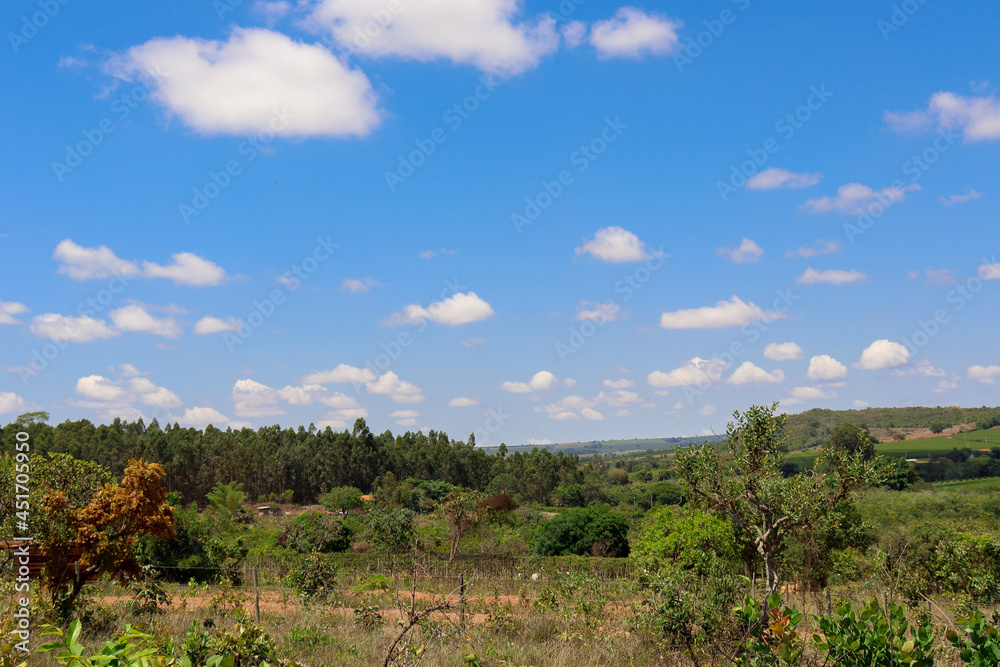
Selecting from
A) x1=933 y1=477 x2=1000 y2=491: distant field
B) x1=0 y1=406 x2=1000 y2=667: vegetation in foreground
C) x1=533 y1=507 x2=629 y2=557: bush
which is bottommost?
x1=933 y1=477 x2=1000 y2=491: distant field

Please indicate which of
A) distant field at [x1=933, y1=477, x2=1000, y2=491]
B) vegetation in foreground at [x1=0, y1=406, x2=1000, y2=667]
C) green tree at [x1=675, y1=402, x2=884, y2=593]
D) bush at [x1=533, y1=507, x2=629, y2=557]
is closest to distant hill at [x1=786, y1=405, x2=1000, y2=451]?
distant field at [x1=933, y1=477, x2=1000, y2=491]

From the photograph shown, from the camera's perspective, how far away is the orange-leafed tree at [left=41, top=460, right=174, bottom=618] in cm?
805

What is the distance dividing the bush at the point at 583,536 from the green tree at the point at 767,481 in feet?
75.3

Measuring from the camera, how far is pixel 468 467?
211 feet

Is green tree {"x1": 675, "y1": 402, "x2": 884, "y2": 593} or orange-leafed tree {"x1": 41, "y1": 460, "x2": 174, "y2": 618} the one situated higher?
green tree {"x1": 675, "y1": 402, "x2": 884, "y2": 593}

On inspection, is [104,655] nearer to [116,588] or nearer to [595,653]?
[595,653]

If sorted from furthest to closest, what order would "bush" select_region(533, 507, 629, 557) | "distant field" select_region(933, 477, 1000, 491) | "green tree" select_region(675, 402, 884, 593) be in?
"distant field" select_region(933, 477, 1000, 491), "bush" select_region(533, 507, 629, 557), "green tree" select_region(675, 402, 884, 593)

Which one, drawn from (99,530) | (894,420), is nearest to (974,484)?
(894,420)

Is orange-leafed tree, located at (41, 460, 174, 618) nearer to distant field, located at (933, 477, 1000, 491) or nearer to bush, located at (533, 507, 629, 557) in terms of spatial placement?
bush, located at (533, 507, 629, 557)

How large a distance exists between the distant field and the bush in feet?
128

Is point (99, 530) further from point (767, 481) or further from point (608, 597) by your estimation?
point (767, 481)

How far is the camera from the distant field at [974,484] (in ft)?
170

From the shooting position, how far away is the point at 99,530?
27.7 ft

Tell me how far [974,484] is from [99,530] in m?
67.6
